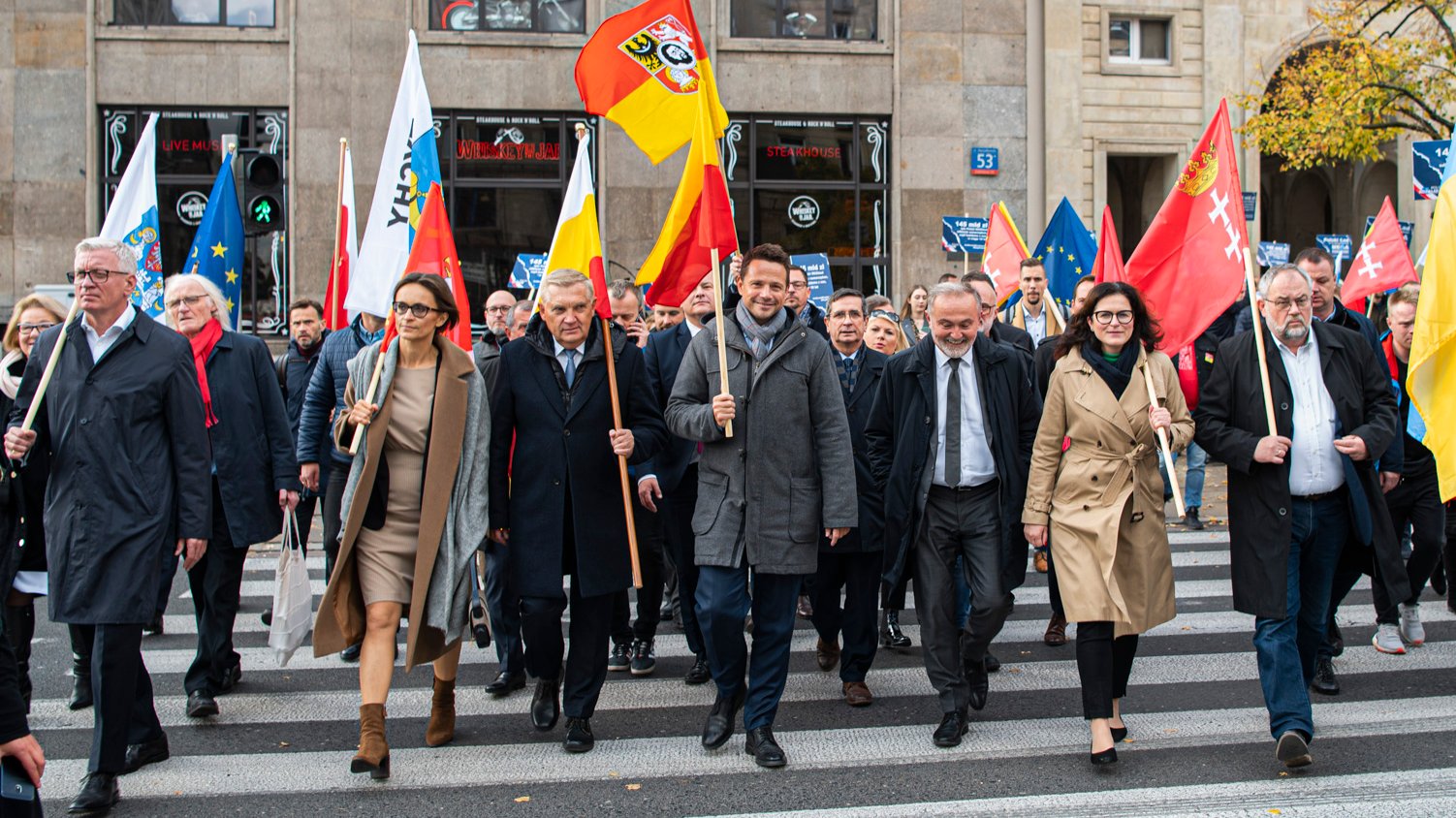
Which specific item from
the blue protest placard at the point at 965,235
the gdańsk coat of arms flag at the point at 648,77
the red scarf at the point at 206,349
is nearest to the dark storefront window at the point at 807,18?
the blue protest placard at the point at 965,235

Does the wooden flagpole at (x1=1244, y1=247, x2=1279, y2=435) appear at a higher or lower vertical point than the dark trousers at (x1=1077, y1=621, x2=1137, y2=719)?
higher

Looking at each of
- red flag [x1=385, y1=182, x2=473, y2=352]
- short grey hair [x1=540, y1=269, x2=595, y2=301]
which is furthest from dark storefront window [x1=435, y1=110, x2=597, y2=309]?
short grey hair [x1=540, y1=269, x2=595, y2=301]

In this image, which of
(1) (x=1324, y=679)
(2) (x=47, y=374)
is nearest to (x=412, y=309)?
(2) (x=47, y=374)

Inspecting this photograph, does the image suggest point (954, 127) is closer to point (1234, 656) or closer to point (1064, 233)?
point (1064, 233)

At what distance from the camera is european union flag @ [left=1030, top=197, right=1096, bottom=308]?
459 inches

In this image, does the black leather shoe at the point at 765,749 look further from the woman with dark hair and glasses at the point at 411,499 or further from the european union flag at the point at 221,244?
the european union flag at the point at 221,244

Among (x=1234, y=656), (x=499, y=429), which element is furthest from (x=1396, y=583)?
(x=499, y=429)

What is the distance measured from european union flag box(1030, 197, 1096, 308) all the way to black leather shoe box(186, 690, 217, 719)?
26.0 ft

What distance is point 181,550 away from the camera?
5.50 meters

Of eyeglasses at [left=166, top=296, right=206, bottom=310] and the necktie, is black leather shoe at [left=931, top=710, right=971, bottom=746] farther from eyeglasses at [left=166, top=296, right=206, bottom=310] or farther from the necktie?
eyeglasses at [left=166, top=296, right=206, bottom=310]

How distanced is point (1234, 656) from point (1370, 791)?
2345 mm

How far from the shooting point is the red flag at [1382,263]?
1155cm

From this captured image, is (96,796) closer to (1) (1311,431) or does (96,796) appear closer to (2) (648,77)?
(2) (648,77)

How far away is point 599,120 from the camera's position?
2106cm
